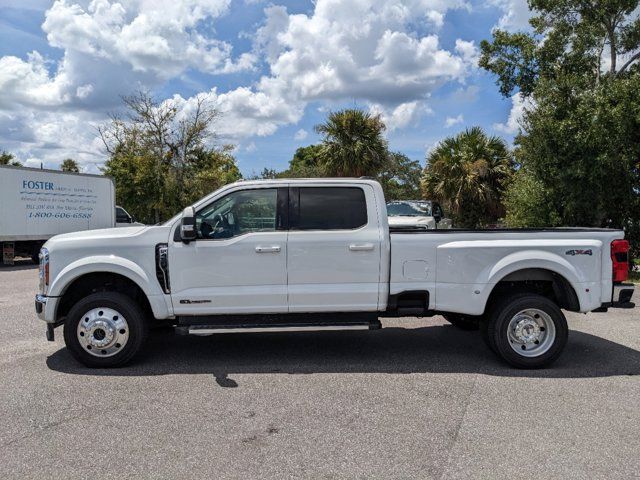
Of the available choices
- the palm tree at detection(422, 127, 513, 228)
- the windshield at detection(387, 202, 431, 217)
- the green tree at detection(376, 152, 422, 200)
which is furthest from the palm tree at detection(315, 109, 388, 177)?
the green tree at detection(376, 152, 422, 200)

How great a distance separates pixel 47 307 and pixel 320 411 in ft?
10.3

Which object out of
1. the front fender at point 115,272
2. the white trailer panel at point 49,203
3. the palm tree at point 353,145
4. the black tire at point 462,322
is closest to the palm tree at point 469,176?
the palm tree at point 353,145

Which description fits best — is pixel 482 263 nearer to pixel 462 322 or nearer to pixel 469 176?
pixel 462 322

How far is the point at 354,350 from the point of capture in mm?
6457

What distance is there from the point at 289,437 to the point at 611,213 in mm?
12388

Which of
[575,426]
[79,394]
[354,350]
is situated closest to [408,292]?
[354,350]

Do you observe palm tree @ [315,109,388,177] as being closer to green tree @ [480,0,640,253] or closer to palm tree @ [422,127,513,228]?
palm tree @ [422,127,513,228]

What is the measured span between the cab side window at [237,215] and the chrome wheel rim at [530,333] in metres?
2.75

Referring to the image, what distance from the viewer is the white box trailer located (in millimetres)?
16547

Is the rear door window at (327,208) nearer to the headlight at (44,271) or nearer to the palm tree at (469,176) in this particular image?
the headlight at (44,271)

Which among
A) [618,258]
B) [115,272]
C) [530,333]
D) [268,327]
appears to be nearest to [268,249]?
[268,327]

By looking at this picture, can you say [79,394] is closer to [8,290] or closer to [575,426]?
[575,426]

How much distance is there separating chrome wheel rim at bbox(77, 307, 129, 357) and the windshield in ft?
33.5

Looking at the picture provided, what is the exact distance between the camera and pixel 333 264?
223 inches
